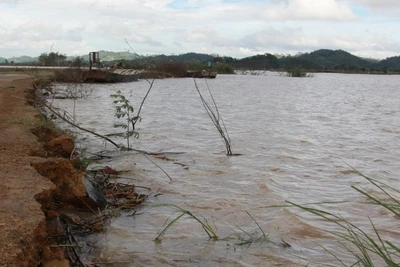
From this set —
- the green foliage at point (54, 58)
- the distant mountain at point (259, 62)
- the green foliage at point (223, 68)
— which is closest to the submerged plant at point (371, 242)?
the green foliage at point (54, 58)

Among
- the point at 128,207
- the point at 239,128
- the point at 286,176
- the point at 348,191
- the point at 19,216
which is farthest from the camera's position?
the point at 239,128

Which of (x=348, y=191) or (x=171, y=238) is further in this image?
(x=348, y=191)

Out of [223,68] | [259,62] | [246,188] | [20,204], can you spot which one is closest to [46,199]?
[20,204]

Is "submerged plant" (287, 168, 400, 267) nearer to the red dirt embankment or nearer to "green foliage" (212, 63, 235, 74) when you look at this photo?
the red dirt embankment

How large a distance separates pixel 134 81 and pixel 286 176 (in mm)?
42750

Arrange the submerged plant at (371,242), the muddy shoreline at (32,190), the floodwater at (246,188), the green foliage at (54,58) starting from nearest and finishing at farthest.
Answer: the submerged plant at (371,242)
the muddy shoreline at (32,190)
the floodwater at (246,188)
the green foliage at (54,58)

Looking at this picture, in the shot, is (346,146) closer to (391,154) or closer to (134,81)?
(391,154)

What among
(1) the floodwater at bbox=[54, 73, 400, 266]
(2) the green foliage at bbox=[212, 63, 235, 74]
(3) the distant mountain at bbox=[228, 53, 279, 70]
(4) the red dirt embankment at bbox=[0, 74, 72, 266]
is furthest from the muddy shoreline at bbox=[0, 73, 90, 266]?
(3) the distant mountain at bbox=[228, 53, 279, 70]

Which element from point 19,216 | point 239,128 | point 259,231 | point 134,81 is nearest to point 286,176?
point 259,231

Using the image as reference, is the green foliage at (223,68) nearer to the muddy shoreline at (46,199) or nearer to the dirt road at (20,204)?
the muddy shoreline at (46,199)

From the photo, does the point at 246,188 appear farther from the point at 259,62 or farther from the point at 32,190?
the point at 259,62

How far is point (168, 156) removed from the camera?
31.5ft

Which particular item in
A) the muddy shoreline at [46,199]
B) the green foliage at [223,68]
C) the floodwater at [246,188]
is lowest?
the floodwater at [246,188]

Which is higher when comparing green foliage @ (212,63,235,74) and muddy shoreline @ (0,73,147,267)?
green foliage @ (212,63,235,74)
